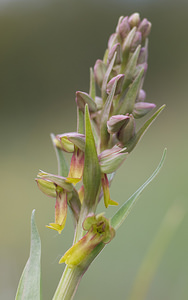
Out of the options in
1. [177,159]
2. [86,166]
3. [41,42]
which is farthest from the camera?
[41,42]

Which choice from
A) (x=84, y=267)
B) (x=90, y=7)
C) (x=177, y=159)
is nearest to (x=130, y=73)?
(x=84, y=267)

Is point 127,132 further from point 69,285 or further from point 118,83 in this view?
point 69,285

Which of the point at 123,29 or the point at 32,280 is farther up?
the point at 123,29

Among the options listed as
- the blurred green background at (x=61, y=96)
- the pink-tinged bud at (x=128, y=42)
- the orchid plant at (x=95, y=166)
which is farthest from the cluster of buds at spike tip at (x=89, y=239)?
the blurred green background at (x=61, y=96)

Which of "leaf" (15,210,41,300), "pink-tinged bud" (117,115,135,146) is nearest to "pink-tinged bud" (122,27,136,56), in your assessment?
"pink-tinged bud" (117,115,135,146)

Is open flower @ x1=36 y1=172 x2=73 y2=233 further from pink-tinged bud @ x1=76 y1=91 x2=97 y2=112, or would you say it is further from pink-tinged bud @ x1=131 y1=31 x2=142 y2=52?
pink-tinged bud @ x1=131 y1=31 x2=142 y2=52

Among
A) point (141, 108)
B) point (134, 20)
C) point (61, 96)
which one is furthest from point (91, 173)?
point (61, 96)

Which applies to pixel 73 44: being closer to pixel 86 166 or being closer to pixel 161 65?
pixel 161 65
